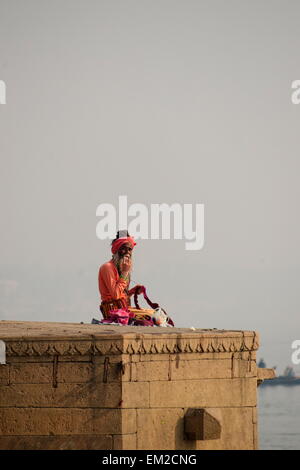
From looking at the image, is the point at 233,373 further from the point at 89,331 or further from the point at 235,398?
the point at 89,331

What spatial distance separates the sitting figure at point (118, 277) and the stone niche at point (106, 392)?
5046mm

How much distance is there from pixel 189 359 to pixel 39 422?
303 cm

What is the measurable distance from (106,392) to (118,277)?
265 inches

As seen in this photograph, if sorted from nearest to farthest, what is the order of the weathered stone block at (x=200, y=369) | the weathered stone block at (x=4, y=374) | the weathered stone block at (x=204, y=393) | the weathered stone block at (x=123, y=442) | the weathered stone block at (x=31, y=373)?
the weathered stone block at (x=123, y=442)
the weathered stone block at (x=31, y=373)
the weathered stone block at (x=4, y=374)
the weathered stone block at (x=204, y=393)
the weathered stone block at (x=200, y=369)

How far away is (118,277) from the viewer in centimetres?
3688

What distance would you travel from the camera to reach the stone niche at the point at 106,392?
99.8 feet

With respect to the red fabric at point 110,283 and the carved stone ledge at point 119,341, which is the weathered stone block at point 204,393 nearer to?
the carved stone ledge at point 119,341

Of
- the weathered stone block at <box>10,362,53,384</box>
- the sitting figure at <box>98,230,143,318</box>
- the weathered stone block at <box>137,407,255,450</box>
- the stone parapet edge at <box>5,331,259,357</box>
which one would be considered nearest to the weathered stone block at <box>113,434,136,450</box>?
the weathered stone block at <box>137,407,255,450</box>

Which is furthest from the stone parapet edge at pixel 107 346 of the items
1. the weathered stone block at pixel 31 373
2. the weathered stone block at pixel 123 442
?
the weathered stone block at pixel 123 442

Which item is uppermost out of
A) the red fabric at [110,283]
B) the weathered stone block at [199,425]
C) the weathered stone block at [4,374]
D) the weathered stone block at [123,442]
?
the red fabric at [110,283]

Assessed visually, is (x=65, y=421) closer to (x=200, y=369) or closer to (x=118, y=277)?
(x=200, y=369)

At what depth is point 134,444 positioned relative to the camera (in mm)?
30453

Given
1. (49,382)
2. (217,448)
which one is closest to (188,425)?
(217,448)
